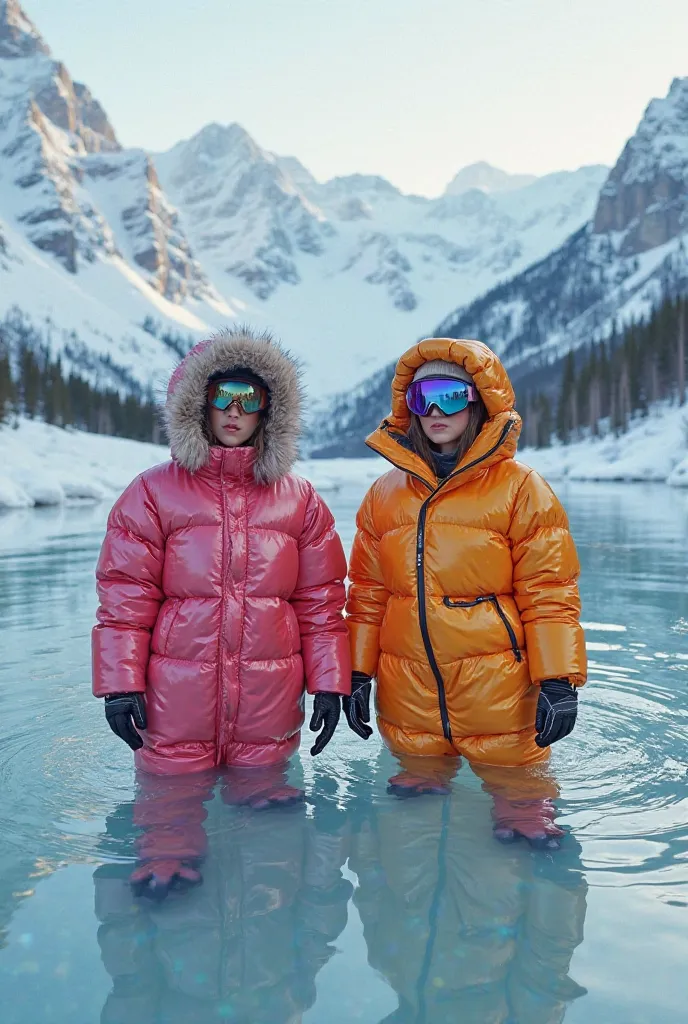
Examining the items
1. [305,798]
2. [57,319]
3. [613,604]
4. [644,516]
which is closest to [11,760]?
[305,798]

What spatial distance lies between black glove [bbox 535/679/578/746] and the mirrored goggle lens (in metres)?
1.69

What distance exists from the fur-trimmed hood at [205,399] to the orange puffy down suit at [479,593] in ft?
1.53

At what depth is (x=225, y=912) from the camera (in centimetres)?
255

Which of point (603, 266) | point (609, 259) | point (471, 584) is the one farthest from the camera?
point (609, 259)

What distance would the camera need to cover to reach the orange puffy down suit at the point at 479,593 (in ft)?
10.6

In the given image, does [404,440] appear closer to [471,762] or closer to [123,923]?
[471,762]

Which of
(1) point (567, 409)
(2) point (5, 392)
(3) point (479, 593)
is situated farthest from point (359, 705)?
(1) point (567, 409)

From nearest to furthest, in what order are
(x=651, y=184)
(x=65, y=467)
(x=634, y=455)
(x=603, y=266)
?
1. (x=65, y=467)
2. (x=634, y=455)
3. (x=603, y=266)
4. (x=651, y=184)

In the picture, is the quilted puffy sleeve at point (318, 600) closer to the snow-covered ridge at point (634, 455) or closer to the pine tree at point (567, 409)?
the snow-covered ridge at point (634, 455)

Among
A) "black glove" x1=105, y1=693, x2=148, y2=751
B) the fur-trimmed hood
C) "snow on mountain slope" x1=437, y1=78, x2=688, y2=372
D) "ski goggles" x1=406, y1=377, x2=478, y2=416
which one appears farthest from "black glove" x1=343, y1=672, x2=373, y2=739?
"snow on mountain slope" x1=437, y1=78, x2=688, y2=372

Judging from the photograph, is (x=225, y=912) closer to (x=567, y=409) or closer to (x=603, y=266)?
(x=567, y=409)

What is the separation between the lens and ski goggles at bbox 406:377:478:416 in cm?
331

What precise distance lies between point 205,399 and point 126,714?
134cm

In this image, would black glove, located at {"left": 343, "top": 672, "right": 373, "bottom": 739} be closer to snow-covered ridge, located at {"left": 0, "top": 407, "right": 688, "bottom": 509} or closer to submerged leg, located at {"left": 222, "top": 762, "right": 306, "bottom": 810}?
submerged leg, located at {"left": 222, "top": 762, "right": 306, "bottom": 810}
